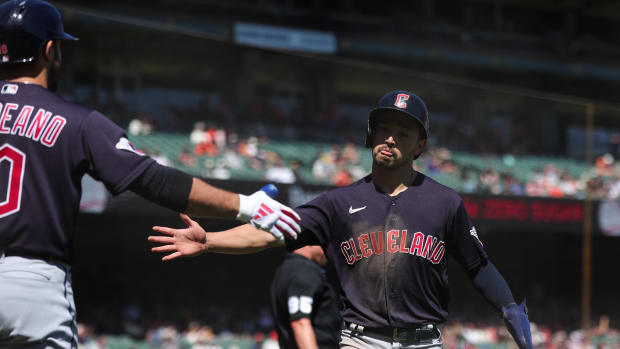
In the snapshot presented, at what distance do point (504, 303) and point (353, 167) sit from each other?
6245 mm

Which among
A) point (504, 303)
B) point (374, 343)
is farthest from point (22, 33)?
point (504, 303)

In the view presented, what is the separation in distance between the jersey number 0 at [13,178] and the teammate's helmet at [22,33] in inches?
15.3

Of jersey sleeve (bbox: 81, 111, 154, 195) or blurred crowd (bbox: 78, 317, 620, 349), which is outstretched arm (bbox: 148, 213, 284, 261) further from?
blurred crowd (bbox: 78, 317, 620, 349)

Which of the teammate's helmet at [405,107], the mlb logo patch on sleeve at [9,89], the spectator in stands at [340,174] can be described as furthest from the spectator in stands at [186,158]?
the mlb logo patch on sleeve at [9,89]

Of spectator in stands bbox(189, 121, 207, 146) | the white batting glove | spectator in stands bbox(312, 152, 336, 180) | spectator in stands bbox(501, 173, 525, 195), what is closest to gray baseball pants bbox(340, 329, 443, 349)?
the white batting glove

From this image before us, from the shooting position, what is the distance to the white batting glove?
9.18 ft

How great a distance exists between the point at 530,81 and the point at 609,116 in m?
9.77

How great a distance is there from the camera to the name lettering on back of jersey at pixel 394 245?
3475mm

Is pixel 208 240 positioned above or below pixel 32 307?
above

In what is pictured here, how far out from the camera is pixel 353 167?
975 cm

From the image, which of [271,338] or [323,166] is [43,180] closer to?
[323,166]

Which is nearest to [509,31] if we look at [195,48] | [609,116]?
[609,116]

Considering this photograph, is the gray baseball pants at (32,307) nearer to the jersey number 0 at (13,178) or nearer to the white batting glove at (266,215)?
the jersey number 0 at (13,178)

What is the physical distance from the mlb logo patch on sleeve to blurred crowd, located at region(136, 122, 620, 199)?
230 inches
